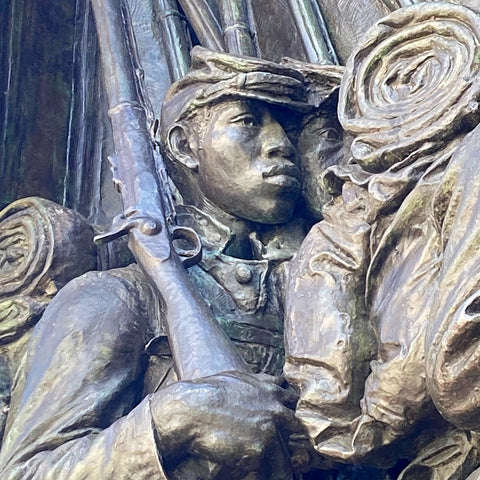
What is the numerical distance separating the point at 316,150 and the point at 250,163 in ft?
0.74

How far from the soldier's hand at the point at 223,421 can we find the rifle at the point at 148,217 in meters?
0.17

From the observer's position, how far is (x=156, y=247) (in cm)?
318

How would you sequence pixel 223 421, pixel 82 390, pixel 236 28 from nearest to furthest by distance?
pixel 223 421 < pixel 82 390 < pixel 236 28

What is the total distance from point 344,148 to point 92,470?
1.18m

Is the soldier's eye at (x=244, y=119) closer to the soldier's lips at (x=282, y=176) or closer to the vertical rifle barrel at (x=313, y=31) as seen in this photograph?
the soldier's lips at (x=282, y=176)

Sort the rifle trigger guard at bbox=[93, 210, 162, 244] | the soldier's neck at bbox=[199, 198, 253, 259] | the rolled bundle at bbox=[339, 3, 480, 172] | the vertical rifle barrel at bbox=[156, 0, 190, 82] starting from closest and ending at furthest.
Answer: the rolled bundle at bbox=[339, 3, 480, 172]
the rifle trigger guard at bbox=[93, 210, 162, 244]
the soldier's neck at bbox=[199, 198, 253, 259]
the vertical rifle barrel at bbox=[156, 0, 190, 82]

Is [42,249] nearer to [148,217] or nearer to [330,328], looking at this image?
[148,217]

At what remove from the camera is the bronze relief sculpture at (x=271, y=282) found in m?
2.57

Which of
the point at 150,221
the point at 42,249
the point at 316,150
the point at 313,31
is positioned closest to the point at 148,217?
the point at 150,221

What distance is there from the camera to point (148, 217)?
10.7ft

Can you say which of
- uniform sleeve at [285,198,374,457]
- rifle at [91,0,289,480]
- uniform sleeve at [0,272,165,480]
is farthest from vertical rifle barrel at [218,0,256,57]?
uniform sleeve at [285,198,374,457]

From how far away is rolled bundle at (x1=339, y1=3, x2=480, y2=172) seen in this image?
2760 mm

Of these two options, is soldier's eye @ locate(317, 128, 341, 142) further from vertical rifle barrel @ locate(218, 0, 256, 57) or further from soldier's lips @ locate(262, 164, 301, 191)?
vertical rifle barrel @ locate(218, 0, 256, 57)

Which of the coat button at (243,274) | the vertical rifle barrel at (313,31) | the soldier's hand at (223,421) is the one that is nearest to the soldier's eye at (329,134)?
the vertical rifle barrel at (313,31)
